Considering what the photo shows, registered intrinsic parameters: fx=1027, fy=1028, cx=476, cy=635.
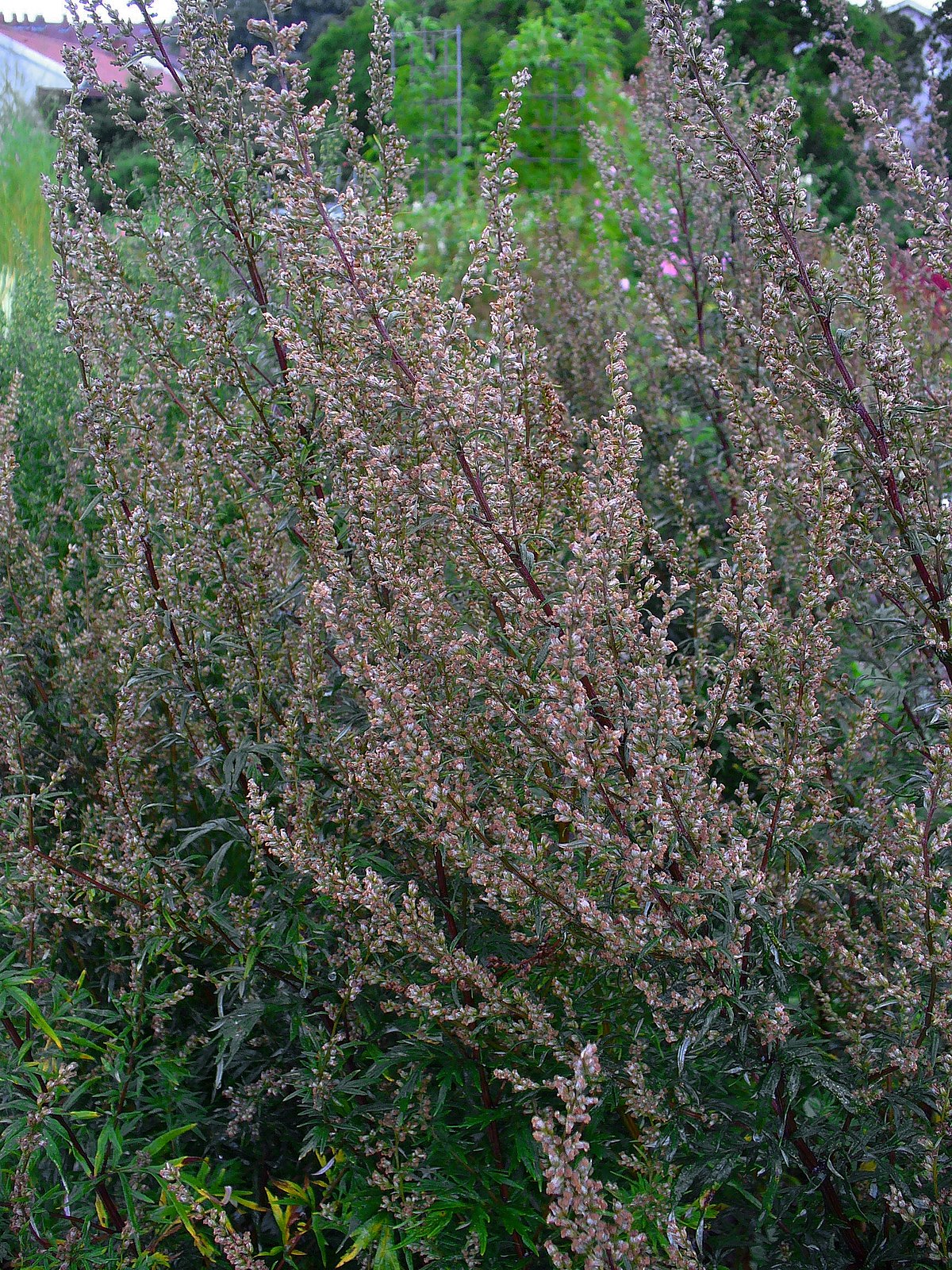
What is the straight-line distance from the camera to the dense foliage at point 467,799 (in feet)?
6.52

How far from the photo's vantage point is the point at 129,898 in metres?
2.54

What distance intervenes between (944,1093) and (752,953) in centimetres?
41

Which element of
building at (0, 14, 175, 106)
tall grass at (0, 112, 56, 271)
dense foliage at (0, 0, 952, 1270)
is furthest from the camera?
building at (0, 14, 175, 106)

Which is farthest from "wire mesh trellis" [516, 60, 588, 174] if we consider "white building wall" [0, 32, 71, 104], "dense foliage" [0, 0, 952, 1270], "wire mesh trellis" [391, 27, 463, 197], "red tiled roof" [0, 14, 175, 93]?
"dense foliage" [0, 0, 952, 1270]

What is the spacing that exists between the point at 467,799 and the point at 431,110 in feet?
46.2

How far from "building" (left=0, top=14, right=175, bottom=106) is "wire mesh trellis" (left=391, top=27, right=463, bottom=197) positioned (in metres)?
3.11

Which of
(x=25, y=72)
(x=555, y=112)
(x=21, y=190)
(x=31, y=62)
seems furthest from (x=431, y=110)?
(x=31, y=62)

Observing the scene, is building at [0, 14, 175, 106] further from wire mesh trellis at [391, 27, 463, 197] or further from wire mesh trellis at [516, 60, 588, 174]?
Result: wire mesh trellis at [516, 60, 588, 174]

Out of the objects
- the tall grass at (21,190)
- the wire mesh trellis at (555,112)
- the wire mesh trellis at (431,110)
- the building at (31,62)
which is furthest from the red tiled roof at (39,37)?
the wire mesh trellis at (555,112)

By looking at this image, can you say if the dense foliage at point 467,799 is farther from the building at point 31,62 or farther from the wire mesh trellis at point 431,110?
the wire mesh trellis at point 431,110

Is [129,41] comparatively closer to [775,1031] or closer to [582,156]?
[775,1031]

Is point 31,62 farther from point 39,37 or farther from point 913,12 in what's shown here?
point 913,12

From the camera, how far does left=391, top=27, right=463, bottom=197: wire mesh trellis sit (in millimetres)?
12953

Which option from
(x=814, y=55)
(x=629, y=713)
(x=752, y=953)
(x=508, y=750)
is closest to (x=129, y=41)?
(x=508, y=750)
